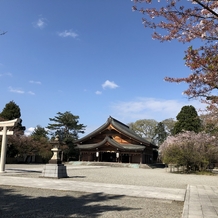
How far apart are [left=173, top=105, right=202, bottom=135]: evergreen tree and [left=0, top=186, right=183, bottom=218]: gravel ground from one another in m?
29.2

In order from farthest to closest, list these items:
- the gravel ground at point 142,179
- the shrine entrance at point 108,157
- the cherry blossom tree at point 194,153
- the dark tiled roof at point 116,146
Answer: the shrine entrance at point 108,157 → the dark tiled roof at point 116,146 → the cherry blossom tree at point 194,153 → the gravel ground at point 142,179

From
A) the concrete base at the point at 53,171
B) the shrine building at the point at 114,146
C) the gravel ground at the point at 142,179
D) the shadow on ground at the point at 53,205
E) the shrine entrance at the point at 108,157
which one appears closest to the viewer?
the shadow on ground at the point at 53,205

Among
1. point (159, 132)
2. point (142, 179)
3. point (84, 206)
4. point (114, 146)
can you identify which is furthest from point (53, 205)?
point (159, 132)

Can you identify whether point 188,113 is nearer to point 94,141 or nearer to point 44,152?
point 94,141

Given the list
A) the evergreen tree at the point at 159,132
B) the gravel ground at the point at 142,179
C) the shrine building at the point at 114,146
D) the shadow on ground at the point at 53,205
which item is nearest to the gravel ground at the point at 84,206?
the shadow on ground at the point at 53,205

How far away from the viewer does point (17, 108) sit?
35.2m

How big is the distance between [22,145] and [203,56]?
28185mm

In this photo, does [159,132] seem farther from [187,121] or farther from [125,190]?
[125,190]

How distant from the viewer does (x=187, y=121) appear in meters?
35.0

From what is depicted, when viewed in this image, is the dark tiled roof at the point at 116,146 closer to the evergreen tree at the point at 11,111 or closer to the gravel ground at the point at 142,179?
the evergreen tree at the point at 11,111

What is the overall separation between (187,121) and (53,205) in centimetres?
3208

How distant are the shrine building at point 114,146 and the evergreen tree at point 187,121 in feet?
16.5

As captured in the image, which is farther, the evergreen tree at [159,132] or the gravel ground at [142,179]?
the evergreen tree at [159,132]

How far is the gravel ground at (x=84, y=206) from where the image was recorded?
16.6 ft
